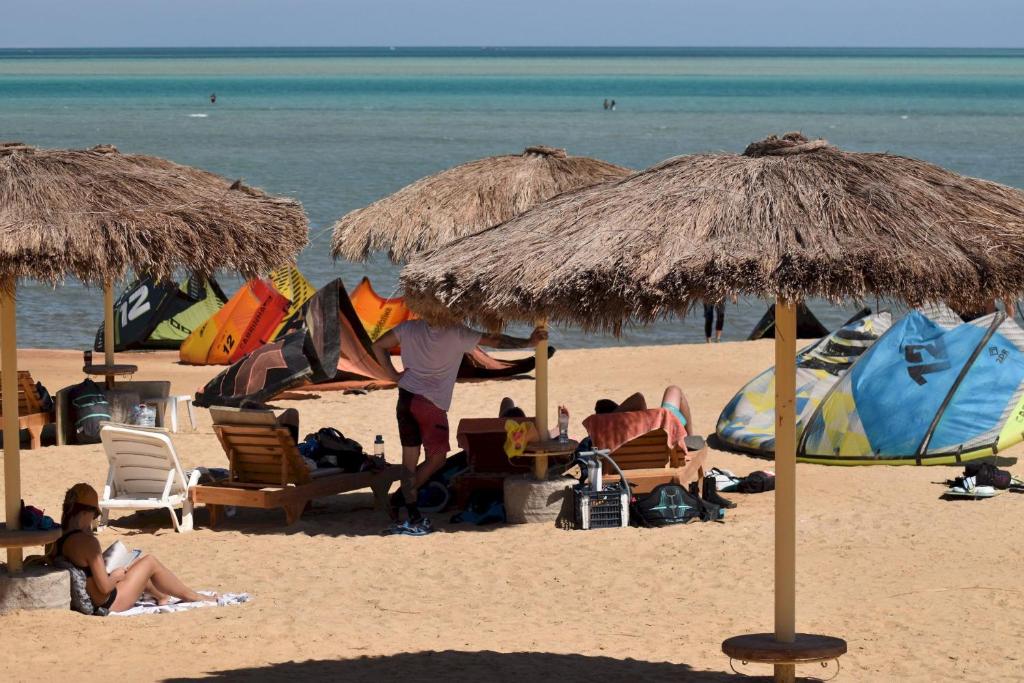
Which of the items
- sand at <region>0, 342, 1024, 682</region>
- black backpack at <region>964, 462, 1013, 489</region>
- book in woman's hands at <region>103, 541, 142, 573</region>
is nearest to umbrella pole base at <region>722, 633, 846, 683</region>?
sand at <region>0, 342, 1024, 682</region>

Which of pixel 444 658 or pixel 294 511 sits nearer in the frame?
pixel 444 658

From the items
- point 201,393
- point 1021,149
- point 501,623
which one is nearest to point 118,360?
point 201,393

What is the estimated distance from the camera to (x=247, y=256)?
24.8 feet

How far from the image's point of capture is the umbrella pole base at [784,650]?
5.74m

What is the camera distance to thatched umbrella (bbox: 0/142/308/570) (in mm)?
6930

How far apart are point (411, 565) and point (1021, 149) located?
5401cm

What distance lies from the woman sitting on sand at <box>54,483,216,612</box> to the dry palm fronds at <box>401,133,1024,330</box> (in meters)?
2.32

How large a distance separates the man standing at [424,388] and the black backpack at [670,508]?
47.2 inches

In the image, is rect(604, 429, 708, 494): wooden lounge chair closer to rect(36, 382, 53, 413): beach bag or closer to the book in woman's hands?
the book in woman's hands

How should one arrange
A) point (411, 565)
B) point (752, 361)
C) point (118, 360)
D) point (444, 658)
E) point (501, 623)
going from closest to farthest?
point (444, 658), point (501, 623), point (411, 565), point (752, 361), point (118, 360)

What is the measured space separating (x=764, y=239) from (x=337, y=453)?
4935mm

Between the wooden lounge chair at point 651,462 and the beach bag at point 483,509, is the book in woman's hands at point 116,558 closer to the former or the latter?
the beach bag at point 483,509

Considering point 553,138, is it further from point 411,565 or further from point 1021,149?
point 411,565

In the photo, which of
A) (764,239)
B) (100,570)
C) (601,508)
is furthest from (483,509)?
(764,239)
